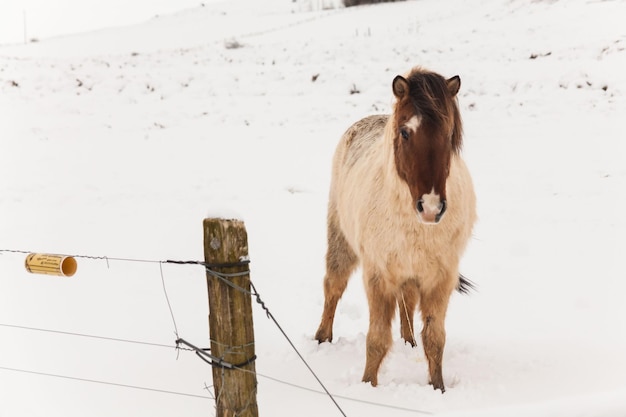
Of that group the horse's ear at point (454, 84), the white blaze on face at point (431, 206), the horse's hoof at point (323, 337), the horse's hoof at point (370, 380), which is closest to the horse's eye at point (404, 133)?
the white blaze on face at point (431, 206)

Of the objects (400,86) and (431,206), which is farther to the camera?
(400,86)

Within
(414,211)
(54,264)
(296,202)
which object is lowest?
(296,202)

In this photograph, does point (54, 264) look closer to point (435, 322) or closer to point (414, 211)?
point (414, 211)

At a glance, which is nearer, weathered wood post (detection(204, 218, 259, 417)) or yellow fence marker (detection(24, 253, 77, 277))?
weathered wood post (detection(204, 218, 259, 417))

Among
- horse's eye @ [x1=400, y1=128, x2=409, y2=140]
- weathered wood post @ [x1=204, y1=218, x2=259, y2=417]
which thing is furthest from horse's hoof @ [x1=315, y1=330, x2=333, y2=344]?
horse's eye @ [x1=400, y1=128, x2=409, y2=140]

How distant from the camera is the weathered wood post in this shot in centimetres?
278

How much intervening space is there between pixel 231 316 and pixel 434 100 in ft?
5.78

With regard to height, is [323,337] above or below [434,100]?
below

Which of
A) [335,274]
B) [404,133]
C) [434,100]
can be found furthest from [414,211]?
[335,274]

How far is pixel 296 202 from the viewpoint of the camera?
31.0ft

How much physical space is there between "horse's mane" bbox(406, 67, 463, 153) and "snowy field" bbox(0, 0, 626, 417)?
1.33m

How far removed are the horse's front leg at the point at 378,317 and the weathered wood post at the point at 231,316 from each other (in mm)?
1273

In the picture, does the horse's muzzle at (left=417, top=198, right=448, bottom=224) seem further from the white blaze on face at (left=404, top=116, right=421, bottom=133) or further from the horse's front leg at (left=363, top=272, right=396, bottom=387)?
the horse's front leg at (left=363, top=272, right=396, bottom=387)

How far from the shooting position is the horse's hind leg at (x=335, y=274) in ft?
16.6
